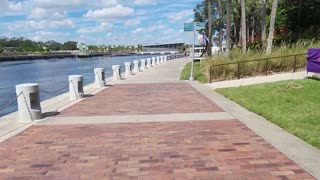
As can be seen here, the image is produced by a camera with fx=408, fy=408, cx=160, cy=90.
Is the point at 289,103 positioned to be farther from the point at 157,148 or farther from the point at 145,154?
the point at 145,154

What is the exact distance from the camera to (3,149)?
7055 millimetres

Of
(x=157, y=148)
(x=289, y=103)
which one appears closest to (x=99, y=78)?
(x=289, y=103)

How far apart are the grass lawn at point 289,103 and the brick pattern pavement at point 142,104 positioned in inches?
45.5

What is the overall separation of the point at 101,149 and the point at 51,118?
371 centimetres

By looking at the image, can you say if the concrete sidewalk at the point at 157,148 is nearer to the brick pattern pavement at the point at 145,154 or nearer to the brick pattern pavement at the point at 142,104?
the brick pattern pavement at the point at 145,154

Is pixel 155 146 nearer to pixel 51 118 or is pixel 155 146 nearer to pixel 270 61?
pixel 51 118

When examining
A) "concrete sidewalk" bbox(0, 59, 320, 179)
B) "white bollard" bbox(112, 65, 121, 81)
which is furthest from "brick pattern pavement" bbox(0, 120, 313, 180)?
"white bollard" bbox(112, 65, 121, 81)

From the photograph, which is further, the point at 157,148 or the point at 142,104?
the point at 142,104

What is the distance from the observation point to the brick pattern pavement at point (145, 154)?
218 inches

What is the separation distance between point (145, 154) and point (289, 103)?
19.6 feet

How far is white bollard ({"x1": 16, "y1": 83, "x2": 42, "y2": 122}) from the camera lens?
972cm

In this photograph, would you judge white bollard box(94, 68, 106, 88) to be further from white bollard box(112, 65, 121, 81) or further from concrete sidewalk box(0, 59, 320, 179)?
concrete sidewalk box(0, 59, 320, 179)

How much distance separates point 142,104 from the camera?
12305 millimetres

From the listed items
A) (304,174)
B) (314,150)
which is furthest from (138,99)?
(304,174)
